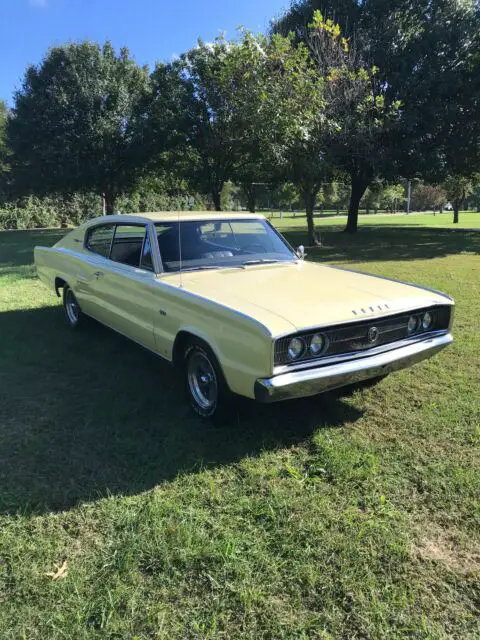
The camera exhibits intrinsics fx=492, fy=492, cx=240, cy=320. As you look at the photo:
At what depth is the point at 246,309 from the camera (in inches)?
128

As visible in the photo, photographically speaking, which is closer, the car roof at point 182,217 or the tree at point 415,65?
the car roof at point 182,217

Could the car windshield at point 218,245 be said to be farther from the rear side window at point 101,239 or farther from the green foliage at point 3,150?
the green foliage at point 3,150

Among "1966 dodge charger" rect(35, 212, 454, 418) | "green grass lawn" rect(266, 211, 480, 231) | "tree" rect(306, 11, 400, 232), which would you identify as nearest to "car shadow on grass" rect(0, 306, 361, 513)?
"1966 dodge charger" rect(35, 212, 454, 418)

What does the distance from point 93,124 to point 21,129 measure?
3533 millimetres

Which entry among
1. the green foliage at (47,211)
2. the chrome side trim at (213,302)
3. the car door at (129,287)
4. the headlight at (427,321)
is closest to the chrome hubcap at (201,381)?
the chrome side trim at (213,302)

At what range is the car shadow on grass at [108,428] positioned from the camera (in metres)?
3.10

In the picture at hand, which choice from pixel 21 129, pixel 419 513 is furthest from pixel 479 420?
pixel 21 129

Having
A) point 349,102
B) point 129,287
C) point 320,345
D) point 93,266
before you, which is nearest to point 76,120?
point 349,102

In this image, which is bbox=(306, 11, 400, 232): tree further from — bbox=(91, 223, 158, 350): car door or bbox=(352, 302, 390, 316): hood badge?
bbox=(352, 302, 390, 316): hood badge

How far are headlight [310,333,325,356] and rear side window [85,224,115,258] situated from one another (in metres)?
2.93

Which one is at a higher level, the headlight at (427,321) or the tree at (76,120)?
the tree at (76,120)

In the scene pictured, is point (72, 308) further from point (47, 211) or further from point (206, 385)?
point (47, 211)

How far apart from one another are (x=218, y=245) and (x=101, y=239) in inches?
67.5

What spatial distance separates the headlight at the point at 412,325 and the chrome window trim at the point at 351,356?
56mm
